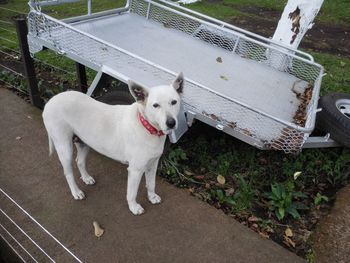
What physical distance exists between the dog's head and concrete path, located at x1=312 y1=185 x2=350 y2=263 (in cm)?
193

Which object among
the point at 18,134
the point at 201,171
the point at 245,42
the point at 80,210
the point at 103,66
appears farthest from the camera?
the point at 245,42

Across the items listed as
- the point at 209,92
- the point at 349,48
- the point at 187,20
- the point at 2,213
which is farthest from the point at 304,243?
the point at 349,48

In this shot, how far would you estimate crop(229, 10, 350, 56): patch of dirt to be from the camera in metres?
8.92

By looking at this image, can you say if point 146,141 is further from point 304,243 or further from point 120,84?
point 304,243

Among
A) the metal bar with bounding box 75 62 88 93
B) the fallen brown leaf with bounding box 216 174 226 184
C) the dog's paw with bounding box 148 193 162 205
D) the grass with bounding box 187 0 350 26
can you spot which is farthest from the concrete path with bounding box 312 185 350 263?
the grass with bounding box 187 0 350 26

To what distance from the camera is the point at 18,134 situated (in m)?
4.91

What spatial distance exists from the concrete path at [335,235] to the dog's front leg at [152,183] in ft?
5.41

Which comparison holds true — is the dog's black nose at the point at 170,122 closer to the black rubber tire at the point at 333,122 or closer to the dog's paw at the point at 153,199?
the dog's paw at the point at 153,199

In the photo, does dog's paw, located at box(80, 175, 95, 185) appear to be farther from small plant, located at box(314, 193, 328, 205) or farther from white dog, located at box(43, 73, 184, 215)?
small plant, located at box(314, 193, 328, 205)

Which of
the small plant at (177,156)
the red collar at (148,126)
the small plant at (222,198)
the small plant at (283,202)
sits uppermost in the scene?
the red collar at (148,126)

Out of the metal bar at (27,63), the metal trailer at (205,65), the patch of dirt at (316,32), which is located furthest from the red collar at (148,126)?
the patch of dirt at (316,32)

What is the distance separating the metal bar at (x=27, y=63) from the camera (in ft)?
16.1

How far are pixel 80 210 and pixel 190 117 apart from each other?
1.49 metres

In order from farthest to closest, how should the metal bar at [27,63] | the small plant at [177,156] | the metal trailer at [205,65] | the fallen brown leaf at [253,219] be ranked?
the metal bar at [27,63], the small plant at [177,156], the fallen brown leaf at [253,219], the metal trailer at [205,65]
